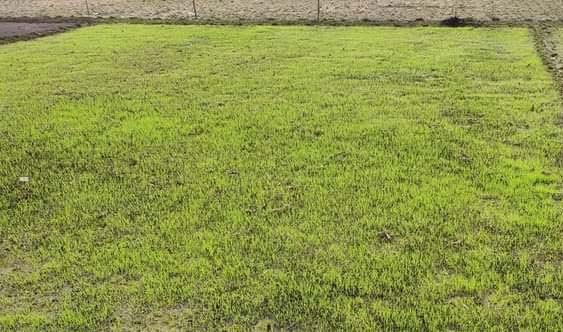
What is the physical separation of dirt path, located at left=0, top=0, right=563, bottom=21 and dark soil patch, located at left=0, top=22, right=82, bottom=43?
1867 mm

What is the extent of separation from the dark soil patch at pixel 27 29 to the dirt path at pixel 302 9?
187 centimetres

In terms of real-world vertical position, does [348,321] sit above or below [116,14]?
below

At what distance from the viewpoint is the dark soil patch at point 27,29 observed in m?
13.3

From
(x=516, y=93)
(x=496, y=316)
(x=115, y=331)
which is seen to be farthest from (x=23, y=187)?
(x=516, y=93)

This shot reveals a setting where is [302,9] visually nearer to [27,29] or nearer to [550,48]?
[27,29]

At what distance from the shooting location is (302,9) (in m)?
16.6

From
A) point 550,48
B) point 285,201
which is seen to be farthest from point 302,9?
point 285,201

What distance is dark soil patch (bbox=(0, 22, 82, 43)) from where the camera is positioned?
1327 centimetres

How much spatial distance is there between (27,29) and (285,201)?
1266 cm

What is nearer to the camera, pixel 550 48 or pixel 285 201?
pixel 285 201

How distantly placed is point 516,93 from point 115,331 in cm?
614

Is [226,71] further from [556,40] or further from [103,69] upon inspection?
[556,40]

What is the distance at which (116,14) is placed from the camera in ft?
56.0

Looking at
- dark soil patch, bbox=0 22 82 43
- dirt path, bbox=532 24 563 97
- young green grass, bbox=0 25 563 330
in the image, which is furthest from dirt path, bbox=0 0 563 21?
young green grass, bbox=0 25 563 330
